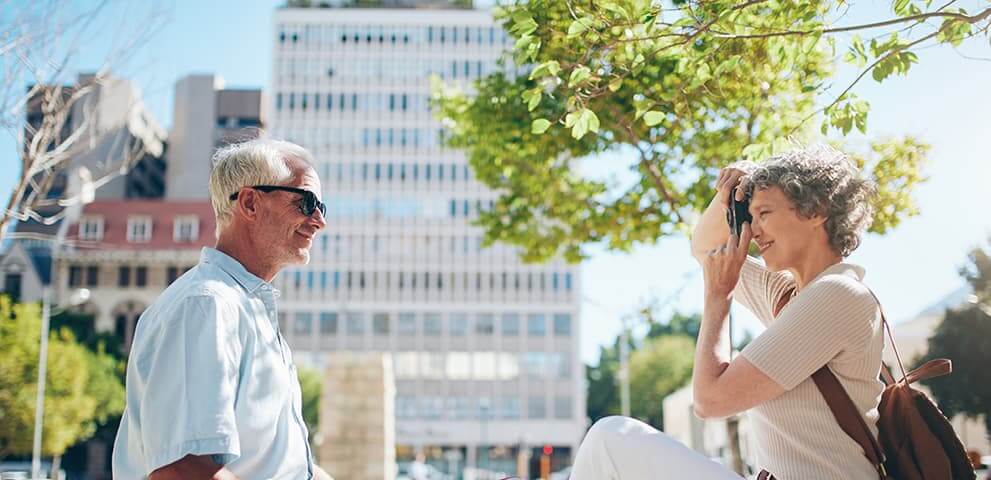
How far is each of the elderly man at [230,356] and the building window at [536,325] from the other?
240 ft

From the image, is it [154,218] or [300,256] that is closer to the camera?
[300,256]

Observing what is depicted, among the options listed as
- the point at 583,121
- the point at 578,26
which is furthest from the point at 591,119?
the point at 578,26

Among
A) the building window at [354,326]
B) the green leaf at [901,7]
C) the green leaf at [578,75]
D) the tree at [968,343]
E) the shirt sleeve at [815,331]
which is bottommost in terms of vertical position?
the building window at [354,326]

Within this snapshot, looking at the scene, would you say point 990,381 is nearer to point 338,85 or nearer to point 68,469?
point 68,469

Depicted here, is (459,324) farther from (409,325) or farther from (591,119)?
(591,119)

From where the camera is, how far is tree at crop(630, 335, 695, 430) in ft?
240

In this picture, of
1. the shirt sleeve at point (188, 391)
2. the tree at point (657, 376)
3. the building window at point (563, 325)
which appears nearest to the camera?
the shirt sleeve at point (188, 391)

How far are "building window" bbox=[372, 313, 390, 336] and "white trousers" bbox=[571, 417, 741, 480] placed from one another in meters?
74.1

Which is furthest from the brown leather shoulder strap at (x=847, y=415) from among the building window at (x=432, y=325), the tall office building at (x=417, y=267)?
the building window at (x=432, y=325)

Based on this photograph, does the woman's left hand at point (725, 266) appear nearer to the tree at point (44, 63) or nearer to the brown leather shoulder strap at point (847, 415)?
the brown leather shoulder strap at point (847, 415)

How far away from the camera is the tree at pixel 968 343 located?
22141 mm

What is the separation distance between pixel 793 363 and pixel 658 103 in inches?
98.2

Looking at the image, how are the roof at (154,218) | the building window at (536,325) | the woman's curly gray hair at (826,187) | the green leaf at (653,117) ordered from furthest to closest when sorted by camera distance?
the building window at (536,325) < the roof at (154,218) < the green leaf at (653,117) < the woman's curly gray hair at (826,187)

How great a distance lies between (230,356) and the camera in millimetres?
2484
